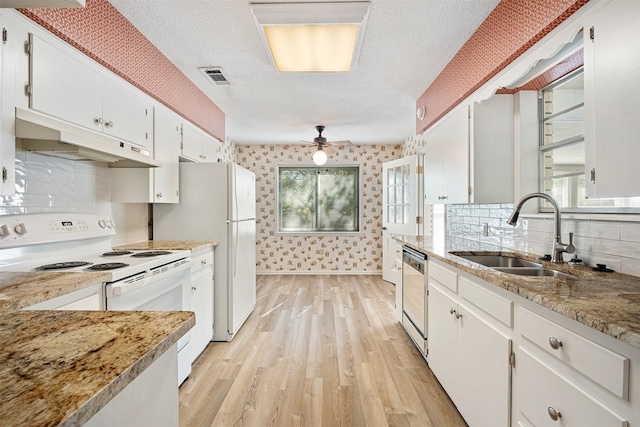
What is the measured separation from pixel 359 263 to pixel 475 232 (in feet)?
10.4

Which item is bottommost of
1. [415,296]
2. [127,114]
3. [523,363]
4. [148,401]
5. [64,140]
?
[415,296]

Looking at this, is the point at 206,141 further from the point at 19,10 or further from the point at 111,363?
the point at 111,363

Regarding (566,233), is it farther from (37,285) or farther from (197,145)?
(197,145)

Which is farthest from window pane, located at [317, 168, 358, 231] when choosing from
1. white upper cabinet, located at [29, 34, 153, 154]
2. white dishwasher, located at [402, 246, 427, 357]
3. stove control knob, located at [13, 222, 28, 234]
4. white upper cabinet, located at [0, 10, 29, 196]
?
white upper cabinet, located at [0, 10, 29, 196]

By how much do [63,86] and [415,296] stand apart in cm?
271

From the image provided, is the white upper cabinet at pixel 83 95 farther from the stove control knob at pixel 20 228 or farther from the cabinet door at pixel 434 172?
the cabinet door at pixel 434 172

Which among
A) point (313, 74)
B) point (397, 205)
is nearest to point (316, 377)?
point (313, 74)

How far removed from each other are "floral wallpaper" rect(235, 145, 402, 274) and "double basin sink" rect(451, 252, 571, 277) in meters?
3.66

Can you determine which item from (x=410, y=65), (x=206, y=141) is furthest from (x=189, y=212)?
(x=410, y=65)

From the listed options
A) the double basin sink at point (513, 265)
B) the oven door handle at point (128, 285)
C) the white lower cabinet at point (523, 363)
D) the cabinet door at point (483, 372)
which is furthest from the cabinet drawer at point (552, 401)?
the oven door handle at point (128, 285)

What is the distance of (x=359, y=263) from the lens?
5906mm

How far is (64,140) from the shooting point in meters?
1.50

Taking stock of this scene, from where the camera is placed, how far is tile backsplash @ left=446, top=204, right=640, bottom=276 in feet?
4.67

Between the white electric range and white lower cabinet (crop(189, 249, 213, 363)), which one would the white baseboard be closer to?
white lower cabinet (crop(189, 249, 213, 363))
